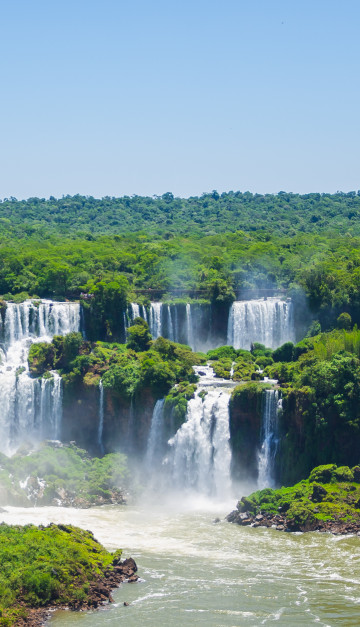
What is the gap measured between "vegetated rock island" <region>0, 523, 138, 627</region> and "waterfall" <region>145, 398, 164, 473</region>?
18.3 metres

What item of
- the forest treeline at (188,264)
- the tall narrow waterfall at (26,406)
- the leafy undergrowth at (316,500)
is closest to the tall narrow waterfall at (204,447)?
the leafy undergrowth at (316,500)

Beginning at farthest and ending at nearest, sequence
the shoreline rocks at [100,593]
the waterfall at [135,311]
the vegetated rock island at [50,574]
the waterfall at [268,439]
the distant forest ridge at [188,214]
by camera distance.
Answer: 1. the distant forest ridge at [188,214]
2. the waterfall at [135,311]
3. the waterfall at [268,439]
4. the vegetated rock island at [50,574]
5. the shoreline rocks at [100,593]

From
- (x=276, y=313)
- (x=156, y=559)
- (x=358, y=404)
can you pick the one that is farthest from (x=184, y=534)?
(x=276, y=313)

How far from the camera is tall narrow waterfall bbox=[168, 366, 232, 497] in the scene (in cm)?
6538

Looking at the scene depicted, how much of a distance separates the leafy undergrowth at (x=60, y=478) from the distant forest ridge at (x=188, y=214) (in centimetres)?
6530

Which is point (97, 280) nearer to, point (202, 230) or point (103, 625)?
point (103, 625)

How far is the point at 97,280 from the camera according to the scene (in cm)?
8562

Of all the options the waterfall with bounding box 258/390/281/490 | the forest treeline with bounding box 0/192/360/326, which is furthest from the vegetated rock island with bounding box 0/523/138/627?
the forest treeline with bounding box 0/192/360/326

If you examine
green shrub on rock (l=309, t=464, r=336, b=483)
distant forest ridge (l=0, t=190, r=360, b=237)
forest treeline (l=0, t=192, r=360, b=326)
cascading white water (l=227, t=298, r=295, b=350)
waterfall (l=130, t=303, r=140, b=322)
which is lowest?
green shrub on rock (l=309, t=464, r=336, b=483)

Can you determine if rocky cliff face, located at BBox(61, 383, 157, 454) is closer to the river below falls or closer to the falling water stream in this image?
the falling water stream

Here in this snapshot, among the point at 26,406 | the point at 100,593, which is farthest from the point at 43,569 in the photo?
the point at 26,406

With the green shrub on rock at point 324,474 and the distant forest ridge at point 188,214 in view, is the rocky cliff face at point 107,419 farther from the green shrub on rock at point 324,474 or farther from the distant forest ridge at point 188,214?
the distant forest ridge at point 188,214

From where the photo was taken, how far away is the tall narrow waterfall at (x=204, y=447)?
214ft

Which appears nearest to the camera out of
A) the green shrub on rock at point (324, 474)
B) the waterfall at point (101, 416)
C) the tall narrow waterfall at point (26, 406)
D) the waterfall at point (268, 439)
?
the green shrub on rock at point (324, 474)
